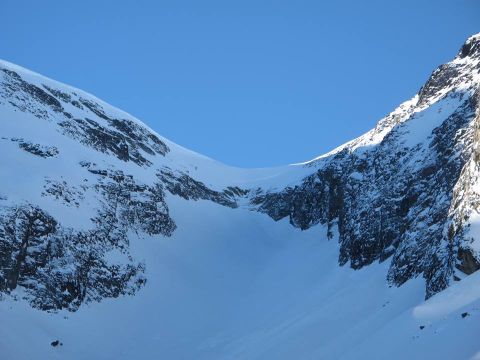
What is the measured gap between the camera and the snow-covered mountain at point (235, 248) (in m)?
25.0

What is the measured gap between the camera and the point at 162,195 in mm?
54062

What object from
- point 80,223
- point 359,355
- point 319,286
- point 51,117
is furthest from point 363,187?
point 51,117

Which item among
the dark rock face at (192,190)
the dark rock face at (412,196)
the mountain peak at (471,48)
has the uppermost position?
the dark rock face at (192,190)

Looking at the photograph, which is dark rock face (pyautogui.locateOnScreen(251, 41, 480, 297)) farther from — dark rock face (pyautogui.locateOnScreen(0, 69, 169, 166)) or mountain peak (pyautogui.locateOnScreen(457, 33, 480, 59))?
dark rock face (pyautogui.locateOnScreen(0, 69, 169, 166))

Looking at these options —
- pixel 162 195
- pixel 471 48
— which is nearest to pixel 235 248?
pixel 162 195

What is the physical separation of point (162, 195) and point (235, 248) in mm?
9611

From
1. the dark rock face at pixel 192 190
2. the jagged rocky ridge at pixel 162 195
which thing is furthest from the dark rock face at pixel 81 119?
the dark rock face at pixel 192 190

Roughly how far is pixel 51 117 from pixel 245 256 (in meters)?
25.6

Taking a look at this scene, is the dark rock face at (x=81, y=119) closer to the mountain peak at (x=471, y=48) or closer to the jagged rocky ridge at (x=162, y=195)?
the jagged rocky ridge at (x=162, y=195)

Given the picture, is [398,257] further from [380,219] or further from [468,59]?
[468,59]

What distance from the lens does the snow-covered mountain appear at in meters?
25.0

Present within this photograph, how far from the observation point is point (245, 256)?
Result: 177 feet

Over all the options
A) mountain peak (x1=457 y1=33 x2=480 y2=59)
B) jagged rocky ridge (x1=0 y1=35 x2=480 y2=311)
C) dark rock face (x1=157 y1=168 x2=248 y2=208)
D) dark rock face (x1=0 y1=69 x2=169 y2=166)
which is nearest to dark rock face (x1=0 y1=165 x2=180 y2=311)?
jagged rocky ridge (x1=0 y1=35 x2=480 y2=311)

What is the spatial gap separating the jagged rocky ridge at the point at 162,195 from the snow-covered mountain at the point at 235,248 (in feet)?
0.47
